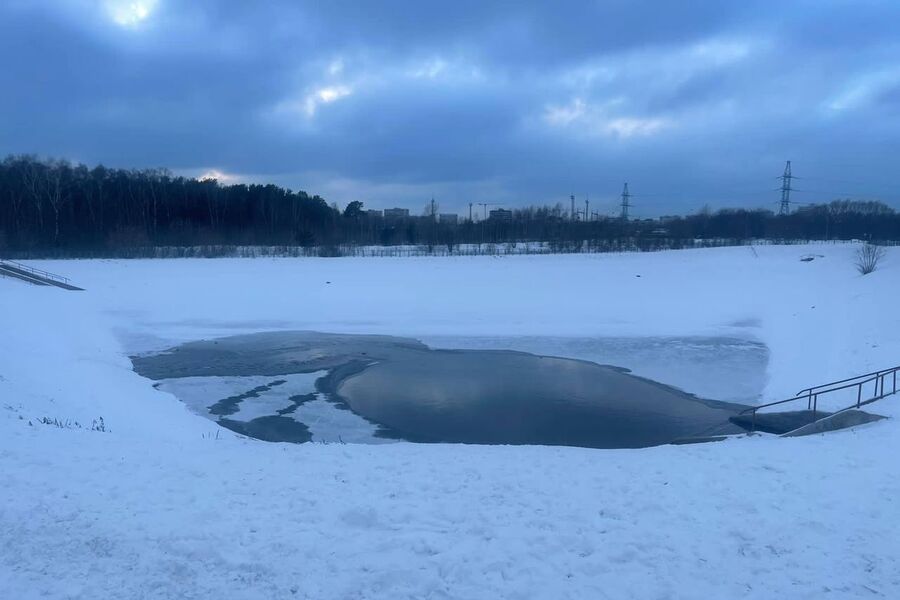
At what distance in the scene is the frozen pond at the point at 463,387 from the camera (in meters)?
12.5

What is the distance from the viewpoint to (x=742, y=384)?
17.0 meters

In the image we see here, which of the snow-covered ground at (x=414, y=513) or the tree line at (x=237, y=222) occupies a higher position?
the tree line at (x=237, y=222)

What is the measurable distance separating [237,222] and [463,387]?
79.5 meters

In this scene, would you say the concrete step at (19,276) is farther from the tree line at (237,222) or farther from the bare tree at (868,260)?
the bare tree at (868,260)

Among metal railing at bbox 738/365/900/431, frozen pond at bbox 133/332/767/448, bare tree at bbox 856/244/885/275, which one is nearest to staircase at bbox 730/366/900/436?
metal railing at bbox 738/365/900/431

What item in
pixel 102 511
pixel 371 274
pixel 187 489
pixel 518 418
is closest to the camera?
pixel 102 511

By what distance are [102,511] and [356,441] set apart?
5783 millimetres

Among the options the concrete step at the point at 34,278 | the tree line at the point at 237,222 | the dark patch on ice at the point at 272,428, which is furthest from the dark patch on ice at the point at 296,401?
the tree line at the point at 237,222

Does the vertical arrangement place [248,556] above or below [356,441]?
above

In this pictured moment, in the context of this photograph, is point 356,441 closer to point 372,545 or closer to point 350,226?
point 372,545

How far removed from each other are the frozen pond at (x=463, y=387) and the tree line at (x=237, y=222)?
1725 inches

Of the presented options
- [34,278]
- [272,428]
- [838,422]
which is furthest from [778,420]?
[34,278]

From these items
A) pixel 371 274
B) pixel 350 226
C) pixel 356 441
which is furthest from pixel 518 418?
pixel 350 226

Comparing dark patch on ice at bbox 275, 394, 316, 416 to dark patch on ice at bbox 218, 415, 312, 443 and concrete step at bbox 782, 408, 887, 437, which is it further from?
concrete step at bbox 782, 408, 887, 437
